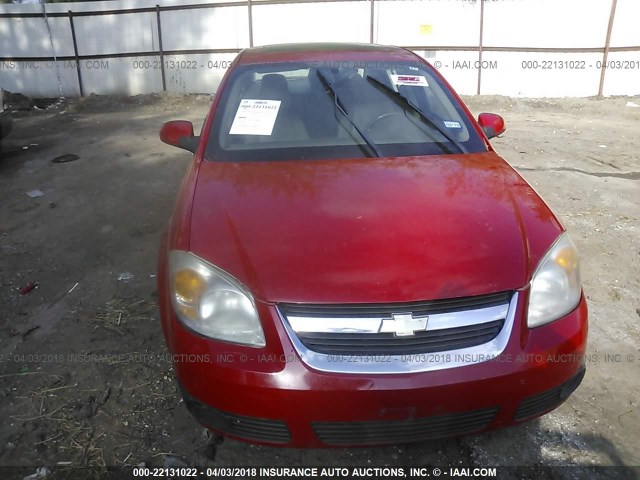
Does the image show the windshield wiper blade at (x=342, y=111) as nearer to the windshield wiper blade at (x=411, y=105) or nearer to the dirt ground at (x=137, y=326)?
the windshield wiper blade at (x=411, y=105)

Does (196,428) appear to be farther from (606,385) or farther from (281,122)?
(606,385)

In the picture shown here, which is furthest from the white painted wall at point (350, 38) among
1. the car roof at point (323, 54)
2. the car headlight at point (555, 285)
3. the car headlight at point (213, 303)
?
the car headlight at point (213, 303)

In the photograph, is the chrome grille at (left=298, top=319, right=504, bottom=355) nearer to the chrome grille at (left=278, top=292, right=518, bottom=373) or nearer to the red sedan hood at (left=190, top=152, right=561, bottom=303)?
the chrome grille at (left=278, top=292, right=518, bottom=373)

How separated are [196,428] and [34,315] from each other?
1.59 metres

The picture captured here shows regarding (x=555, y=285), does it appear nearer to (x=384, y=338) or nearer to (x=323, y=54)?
(x=384, y=338)

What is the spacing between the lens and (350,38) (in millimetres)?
11164

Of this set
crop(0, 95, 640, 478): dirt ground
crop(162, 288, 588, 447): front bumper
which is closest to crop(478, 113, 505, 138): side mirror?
crop(0, 95, 640, 478): dirt ground

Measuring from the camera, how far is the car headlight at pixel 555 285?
1836 mm

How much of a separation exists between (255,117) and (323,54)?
752mm

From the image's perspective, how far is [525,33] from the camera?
10555 mm

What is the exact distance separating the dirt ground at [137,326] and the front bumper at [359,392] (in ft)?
1.32

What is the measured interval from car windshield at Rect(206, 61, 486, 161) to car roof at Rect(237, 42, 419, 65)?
0.22 feet

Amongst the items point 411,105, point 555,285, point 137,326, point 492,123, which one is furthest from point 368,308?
point 492,123

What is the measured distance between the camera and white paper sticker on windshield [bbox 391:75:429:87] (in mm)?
3090
